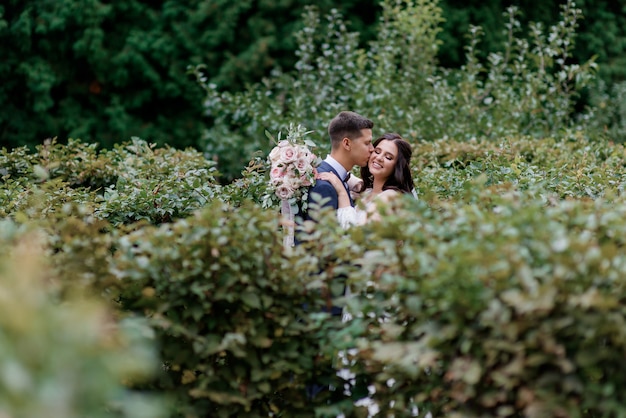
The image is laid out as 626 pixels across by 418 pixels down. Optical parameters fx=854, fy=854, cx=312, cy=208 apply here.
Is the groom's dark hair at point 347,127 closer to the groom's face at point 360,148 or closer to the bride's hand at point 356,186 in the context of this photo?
the groom's face at point 360,148

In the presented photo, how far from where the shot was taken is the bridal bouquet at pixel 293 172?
460cm

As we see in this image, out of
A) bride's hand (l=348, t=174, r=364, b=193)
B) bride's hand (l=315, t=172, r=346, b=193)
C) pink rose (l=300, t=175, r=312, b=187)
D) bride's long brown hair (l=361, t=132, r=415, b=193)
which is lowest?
bride's hand (l=348, t=174, r=364, b=193)

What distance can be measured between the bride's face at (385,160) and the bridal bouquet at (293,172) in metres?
0.51

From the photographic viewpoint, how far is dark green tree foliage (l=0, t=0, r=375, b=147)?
43.0 ft

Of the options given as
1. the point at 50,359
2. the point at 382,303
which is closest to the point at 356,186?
the point at 382,303

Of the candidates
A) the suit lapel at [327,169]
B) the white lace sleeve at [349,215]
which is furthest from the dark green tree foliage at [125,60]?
the white lace sleeve at [349,215]

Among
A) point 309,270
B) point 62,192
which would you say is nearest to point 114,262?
point 309,270

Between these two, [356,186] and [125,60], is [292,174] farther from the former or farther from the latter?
[125,60]

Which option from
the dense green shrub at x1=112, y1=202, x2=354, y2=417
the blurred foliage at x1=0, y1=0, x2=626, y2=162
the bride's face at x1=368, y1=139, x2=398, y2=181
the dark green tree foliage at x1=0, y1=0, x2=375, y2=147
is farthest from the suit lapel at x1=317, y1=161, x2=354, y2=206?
the dark green tree foliage at x1=0, y1=0, x2=375, y2=147

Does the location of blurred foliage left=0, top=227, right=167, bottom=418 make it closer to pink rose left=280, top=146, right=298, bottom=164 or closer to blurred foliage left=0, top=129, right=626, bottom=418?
blurred foliage left=0, top=129, right=626, bottom=418

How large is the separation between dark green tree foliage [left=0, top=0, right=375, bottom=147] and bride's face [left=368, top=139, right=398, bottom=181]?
8.47 metres

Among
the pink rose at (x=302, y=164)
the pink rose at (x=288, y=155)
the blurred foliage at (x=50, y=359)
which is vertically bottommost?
the pink rose at (x=302, y=164)

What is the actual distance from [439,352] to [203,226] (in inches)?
39.4

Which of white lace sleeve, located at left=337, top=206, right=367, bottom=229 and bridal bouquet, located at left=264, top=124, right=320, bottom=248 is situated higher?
bridal bouquet, located at left=264, top=124, right=320, bottom=248
